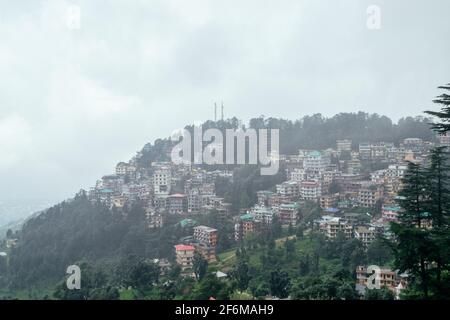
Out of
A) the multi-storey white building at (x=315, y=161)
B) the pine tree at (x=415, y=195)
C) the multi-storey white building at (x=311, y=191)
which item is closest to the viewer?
the pine tree at (x=415, y=195)

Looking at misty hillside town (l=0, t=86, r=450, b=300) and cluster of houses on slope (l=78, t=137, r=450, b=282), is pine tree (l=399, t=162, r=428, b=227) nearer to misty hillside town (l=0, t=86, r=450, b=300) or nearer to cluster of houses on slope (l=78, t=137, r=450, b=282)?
misty hillside town (l=0, t=86, r=450, b=300)

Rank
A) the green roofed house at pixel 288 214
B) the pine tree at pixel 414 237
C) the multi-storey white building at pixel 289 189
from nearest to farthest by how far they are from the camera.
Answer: the pine tree at pixel 414 237
the green roofed house at pixel 288 214
the multi-storey white building at pixel 289 189

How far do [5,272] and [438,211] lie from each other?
1764 cm

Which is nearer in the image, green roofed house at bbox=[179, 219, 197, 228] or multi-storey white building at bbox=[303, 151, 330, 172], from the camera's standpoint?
green roofed house at bbox=[179, 219, 197, 228]

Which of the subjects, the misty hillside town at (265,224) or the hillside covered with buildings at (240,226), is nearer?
the misty hillside town at (265,224)

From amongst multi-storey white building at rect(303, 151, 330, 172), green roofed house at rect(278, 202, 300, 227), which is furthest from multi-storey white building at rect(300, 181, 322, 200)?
multi-storey white building at rect(303, 151, 330, 172)

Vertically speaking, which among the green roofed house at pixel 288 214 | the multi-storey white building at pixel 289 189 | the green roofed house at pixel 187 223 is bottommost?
the green roofed house at pixel 187 223

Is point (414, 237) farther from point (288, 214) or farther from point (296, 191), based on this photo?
point (296, 191)

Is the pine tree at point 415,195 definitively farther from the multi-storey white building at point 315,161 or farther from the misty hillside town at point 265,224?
the multi-storey white building at point 315,161

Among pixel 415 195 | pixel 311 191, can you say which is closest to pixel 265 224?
pixel 311 191

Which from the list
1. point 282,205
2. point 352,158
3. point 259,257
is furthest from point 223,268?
point 352,158

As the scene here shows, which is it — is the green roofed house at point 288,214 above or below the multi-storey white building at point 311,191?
below

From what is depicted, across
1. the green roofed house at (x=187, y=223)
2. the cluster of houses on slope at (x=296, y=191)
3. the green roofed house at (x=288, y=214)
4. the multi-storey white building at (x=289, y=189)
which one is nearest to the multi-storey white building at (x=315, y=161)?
the cluster of houses on slope at (x=296, y=191)

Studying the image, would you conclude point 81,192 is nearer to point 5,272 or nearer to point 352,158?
point 5,272
